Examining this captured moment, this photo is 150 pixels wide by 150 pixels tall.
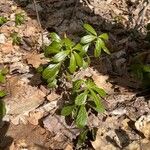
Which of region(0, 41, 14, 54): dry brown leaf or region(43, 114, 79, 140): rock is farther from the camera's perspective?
region(0, 41, 14, 54): dry brown leaf

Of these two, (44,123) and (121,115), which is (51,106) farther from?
(121,115)

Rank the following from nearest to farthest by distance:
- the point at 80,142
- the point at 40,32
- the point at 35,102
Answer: the point at 80,142 → the point at 35,102 → the point at 40,32

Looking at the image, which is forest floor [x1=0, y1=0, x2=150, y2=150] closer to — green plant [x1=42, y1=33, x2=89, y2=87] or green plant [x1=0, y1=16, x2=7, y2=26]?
green plant [x1=0, y1=16, x2=7, y2=26]

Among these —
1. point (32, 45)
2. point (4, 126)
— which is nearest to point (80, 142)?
point (4, 126)

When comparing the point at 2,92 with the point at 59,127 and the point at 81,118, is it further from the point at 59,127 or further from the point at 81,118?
the point at 81,118

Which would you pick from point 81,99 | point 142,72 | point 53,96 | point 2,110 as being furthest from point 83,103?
point 2,110

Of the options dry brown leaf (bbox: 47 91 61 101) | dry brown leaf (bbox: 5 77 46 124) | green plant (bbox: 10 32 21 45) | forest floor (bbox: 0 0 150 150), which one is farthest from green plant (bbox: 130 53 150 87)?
green plant (bbox: 10 32 21 45)
